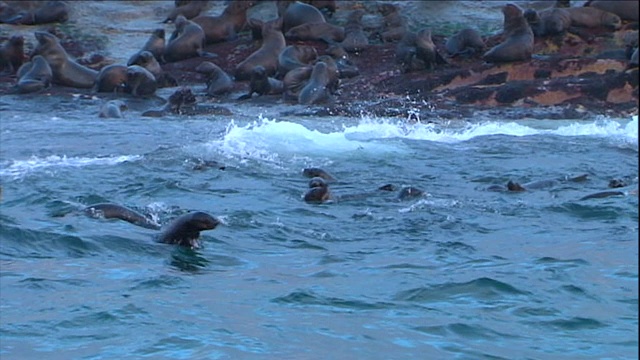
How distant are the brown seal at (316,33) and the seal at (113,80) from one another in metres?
3.78

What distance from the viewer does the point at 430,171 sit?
1233 centimetres

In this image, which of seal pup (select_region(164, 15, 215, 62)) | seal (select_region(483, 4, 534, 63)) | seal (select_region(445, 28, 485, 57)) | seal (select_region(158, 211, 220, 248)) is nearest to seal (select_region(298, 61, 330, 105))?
seal (select_region(483, 4, 534, 63))

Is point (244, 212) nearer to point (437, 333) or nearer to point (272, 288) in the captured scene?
point (272, 288)

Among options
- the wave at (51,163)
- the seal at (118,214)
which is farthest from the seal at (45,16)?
the seal at (118,214)

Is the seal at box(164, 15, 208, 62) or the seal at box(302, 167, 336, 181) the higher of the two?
the seal at box(302, 167, 336, 181)

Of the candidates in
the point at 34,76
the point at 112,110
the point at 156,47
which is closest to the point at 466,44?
the point at 156,47

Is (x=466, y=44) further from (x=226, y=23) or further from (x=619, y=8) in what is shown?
(x=226, y=23)

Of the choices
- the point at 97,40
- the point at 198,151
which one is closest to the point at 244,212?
the point at 198,151

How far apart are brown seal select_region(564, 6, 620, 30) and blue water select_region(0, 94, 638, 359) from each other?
579cm

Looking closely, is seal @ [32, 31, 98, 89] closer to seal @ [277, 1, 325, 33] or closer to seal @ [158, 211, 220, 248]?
seal @ [277, 1, 325, 33]

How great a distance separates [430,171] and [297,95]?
17.1 ft

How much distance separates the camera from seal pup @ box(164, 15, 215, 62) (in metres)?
19.9

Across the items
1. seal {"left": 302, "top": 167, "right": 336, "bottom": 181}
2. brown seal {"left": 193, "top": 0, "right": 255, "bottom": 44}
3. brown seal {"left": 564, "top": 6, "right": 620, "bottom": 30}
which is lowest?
brown seal {"left": 193, "top": 0, "right": 255, "bottom": 44}

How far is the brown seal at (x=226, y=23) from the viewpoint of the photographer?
2122cm
